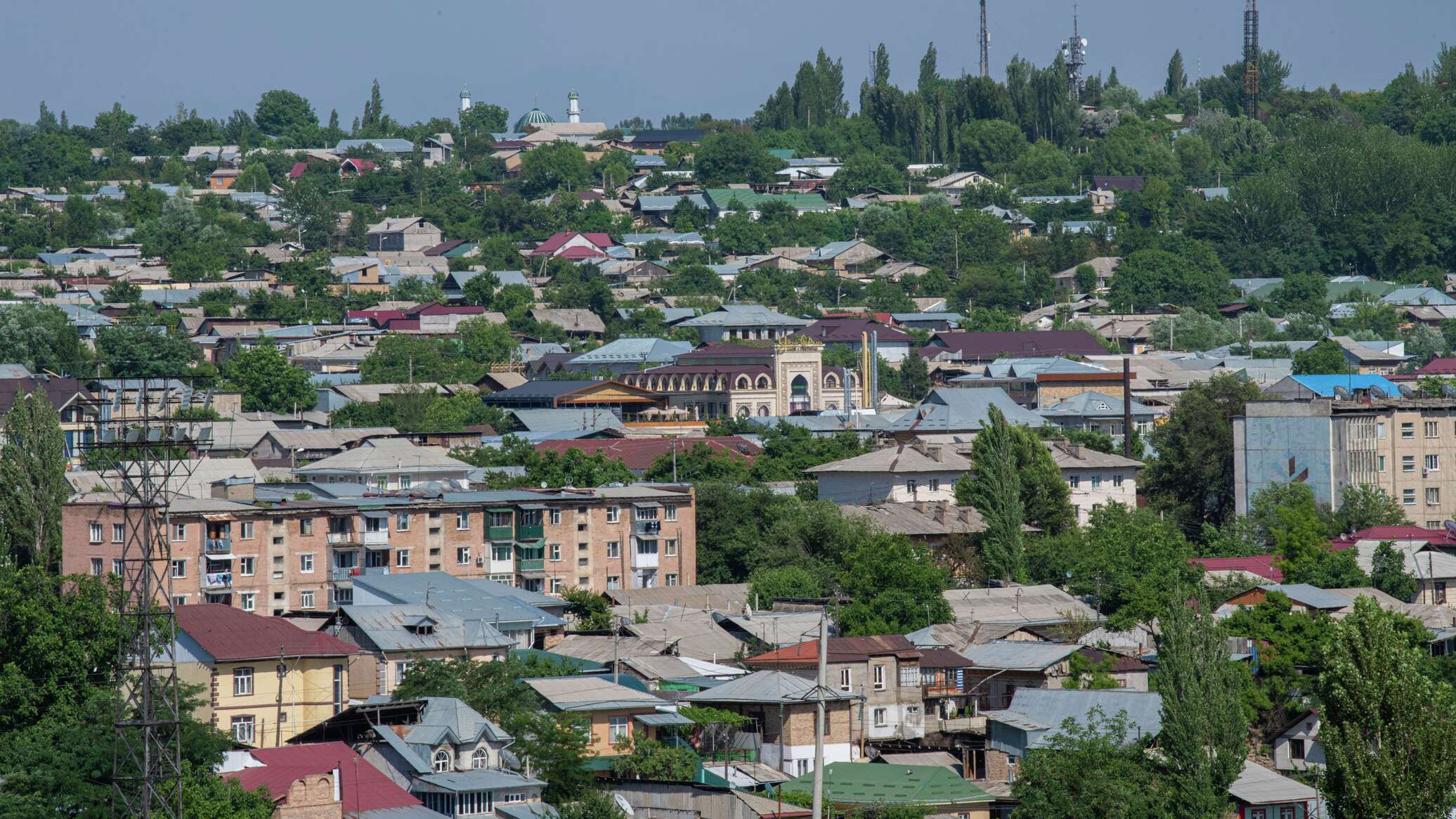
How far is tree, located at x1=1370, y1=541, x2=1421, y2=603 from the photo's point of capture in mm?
43406

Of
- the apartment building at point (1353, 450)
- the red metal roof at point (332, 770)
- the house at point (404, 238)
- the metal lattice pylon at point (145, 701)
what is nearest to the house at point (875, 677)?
the red metal roof at point (332, 770)

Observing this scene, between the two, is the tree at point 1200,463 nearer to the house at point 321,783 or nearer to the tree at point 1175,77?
the house at point 321,783

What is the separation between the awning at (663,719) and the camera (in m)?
30.8

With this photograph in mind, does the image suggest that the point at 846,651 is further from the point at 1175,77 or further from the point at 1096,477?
the point at 1175,77

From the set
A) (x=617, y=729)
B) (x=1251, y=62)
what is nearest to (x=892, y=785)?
(x=617, y=729)

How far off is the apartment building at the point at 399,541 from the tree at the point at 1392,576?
13.0 meters

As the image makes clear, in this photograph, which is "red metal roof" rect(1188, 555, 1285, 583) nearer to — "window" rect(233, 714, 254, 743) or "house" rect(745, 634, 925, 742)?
"house" rect(745, 634, 925, 742)

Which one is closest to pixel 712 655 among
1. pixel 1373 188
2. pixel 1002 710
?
pixel 1002 710

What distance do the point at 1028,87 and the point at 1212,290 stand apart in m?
34.1

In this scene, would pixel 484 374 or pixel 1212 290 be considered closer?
pixel 484 374

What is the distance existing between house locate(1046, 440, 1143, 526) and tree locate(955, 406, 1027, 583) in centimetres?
425

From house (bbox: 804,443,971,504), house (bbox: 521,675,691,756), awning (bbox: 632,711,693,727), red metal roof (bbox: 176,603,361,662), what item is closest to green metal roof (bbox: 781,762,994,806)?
awning (bbox: 632,711,693,727)

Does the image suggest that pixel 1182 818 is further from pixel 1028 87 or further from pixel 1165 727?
pixel 1028 87

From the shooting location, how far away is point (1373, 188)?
104 meters
